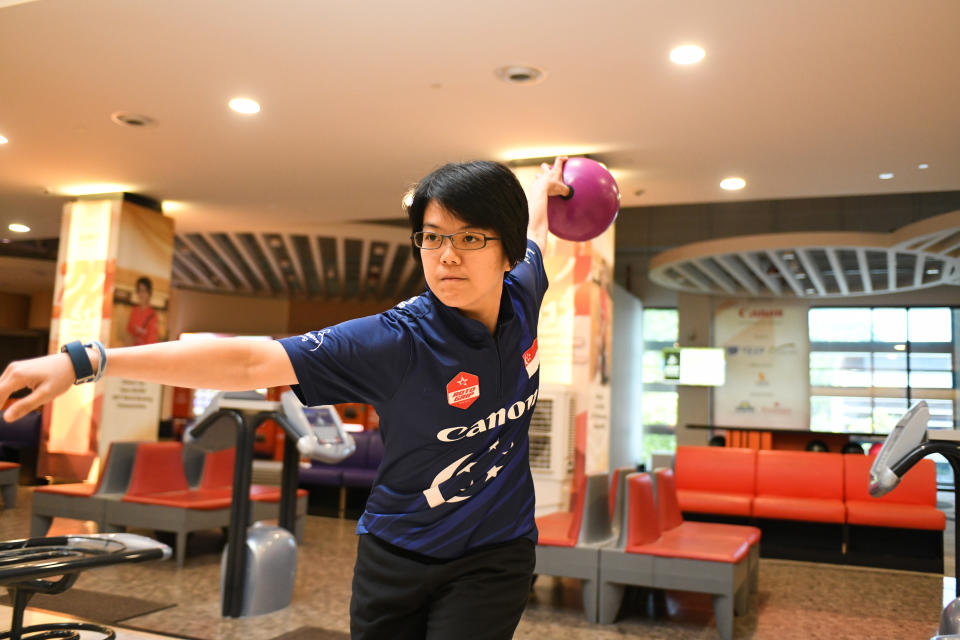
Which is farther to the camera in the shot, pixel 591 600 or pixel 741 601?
pixel 741 601

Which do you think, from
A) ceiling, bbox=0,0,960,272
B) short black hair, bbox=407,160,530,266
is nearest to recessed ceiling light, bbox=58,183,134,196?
ceiling, bbox=0,0,960,272

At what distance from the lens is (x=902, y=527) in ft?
22.4

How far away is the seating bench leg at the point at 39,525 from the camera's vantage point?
629 centimetres

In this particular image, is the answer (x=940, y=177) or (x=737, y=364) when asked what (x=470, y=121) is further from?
(x=737, y=364)

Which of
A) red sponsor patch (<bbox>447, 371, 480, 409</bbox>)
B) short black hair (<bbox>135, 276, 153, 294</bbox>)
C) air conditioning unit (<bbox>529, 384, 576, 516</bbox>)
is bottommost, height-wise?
air conditioning unit (<bbox>529, 384, 576, 516</bbox>)

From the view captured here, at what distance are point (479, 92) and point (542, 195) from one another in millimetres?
4151

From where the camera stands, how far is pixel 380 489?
5.05ft

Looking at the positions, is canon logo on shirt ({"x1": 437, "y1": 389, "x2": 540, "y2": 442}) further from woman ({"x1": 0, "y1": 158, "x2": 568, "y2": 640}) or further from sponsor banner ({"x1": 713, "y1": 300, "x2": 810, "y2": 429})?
sponsor banner ({"x1": 713, "y1": 300, "x2": 810, "y2": 429})

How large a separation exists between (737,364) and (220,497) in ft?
45.3

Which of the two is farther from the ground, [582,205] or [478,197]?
[582,205]

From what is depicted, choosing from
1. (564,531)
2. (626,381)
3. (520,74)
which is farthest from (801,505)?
(626,381)

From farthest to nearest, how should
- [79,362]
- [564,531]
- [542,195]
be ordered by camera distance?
[564,531], [542,195], [79,362]

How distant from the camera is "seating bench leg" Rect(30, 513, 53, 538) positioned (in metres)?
6.29

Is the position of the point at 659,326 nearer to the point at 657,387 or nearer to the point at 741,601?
the point at 657,387
